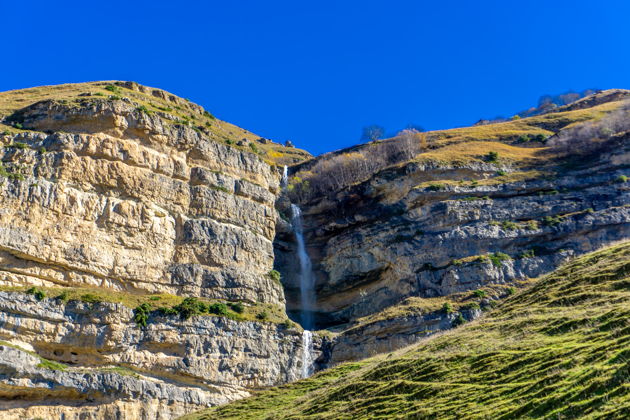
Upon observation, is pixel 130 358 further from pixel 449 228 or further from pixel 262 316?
pixel 449 228

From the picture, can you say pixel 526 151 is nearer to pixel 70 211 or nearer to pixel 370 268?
pixel 370 268

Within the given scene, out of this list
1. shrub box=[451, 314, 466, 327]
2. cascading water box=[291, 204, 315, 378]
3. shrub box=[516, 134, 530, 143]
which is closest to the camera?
shrub box=[451, 314, 466, 327]

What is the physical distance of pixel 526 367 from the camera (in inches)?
788

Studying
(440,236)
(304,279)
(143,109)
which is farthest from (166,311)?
(440,236)

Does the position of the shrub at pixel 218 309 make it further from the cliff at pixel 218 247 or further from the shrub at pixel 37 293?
the shrub at pixel 37 293

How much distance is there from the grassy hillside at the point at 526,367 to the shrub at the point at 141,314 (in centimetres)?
1386

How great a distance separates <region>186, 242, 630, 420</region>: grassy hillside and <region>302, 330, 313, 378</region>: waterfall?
14.6 m

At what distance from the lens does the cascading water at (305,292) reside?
48375mm

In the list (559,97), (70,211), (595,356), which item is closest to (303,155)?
(70,211)

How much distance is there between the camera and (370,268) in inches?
2219

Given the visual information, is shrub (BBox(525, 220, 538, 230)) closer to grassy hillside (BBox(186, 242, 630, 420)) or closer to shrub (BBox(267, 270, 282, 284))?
shrub (BBox(267, 270, 282, 284))

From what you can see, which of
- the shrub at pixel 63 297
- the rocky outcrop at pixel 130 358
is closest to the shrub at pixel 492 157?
the rocky outcrop at pixel 130 358

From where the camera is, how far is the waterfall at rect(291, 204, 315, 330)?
5716 centimetres

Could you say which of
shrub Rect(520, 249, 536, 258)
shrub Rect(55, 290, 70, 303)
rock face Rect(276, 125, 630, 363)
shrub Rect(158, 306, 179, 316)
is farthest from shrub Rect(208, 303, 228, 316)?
shrub Rect(520, 249, 536, 258)
